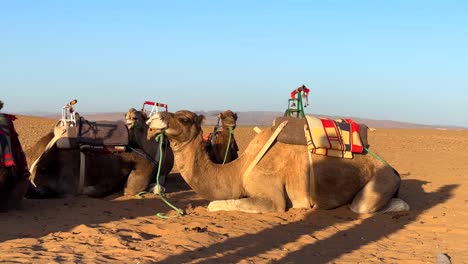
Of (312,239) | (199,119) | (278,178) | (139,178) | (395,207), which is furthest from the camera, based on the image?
(139,178)

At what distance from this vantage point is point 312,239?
6645mm

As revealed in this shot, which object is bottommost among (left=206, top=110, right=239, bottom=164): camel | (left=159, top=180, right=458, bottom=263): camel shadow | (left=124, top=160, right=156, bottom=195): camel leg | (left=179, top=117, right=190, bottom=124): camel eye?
(left=159, top=180, right=458, bottom=263): camel shadow

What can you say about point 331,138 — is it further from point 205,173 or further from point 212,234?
point 212,234

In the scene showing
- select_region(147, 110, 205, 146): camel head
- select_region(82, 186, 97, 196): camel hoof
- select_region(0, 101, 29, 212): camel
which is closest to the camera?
select_region(0, 101, 29, 212): camel

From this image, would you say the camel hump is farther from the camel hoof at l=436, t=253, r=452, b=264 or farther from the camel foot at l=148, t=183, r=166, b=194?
the camel hoof at l=436, t=253, r=452, b=264

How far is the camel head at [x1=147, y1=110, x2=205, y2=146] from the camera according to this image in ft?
24.5

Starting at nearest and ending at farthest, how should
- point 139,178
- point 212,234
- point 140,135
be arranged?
point 212,234
point 139,178
point 140,135

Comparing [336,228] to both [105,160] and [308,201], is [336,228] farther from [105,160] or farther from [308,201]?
[105,160]

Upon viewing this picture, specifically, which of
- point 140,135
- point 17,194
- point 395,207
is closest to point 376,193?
→ point 395,207

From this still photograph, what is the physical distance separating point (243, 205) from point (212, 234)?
1476 millimetres

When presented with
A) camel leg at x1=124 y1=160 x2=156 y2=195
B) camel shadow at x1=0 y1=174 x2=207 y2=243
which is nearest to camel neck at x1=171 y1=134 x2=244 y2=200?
camel shadow at x1=0 y1=174 x2=207 y2=243

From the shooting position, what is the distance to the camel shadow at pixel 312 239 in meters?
5.57

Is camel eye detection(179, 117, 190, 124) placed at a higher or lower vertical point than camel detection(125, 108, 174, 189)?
higher

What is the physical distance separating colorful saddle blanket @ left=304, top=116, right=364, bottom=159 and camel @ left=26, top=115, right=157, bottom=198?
2.91 metres
